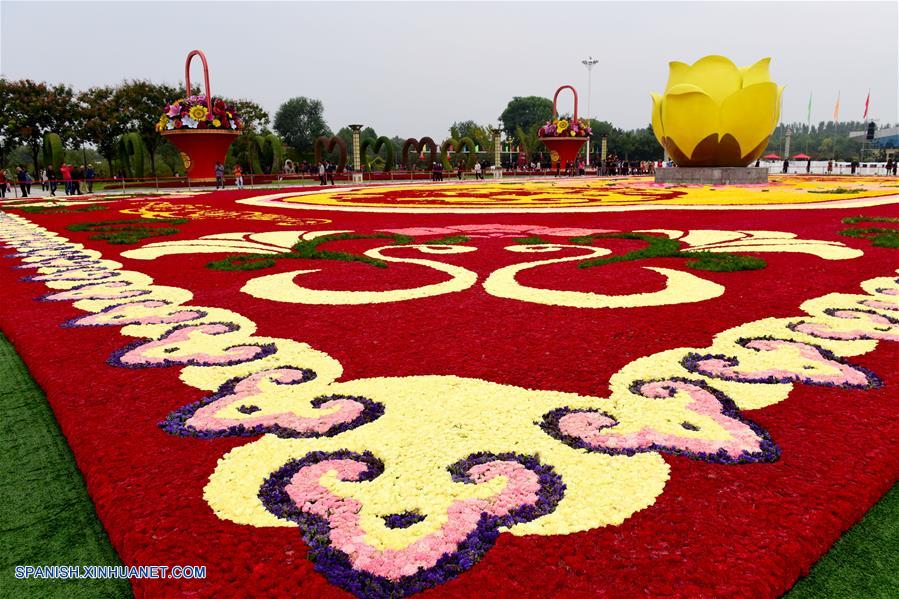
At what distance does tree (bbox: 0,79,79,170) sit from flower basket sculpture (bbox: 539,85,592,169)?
94.5 feet

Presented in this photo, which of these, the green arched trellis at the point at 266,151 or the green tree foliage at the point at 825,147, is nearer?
the green arched trellis at the point at 266,151

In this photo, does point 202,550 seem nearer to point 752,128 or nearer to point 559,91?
point 752,128

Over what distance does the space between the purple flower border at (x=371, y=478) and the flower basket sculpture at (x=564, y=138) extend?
1656 inches

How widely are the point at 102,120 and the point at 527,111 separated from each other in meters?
76.0

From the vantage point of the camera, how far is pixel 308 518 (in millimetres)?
1823

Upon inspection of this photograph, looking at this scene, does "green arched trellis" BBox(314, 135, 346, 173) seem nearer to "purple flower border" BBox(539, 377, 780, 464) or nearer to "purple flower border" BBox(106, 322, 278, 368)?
"purple flower border" BBox(106, 322, 278, 368)

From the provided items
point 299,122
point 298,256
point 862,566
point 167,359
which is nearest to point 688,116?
point 298,256

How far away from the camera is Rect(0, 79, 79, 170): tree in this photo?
34938mm

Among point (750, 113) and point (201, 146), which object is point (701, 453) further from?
point (201, 146)

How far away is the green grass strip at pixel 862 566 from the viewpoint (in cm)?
164

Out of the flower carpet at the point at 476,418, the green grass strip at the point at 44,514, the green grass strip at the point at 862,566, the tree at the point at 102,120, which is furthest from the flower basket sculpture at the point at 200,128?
the green grass strip at the point at 862,566

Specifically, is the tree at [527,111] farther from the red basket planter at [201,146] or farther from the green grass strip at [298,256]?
the green grass strip at [298,256]

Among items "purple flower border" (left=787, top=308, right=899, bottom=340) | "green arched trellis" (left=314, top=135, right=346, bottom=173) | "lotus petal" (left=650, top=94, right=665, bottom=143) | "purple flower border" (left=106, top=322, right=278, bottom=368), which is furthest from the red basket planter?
"purple flower border" (left=787, top=308, right=899, bottom=340)

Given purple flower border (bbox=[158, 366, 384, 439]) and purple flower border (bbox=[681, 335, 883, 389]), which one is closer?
purple flower border (bbox=[158, 366, 384, 439])
